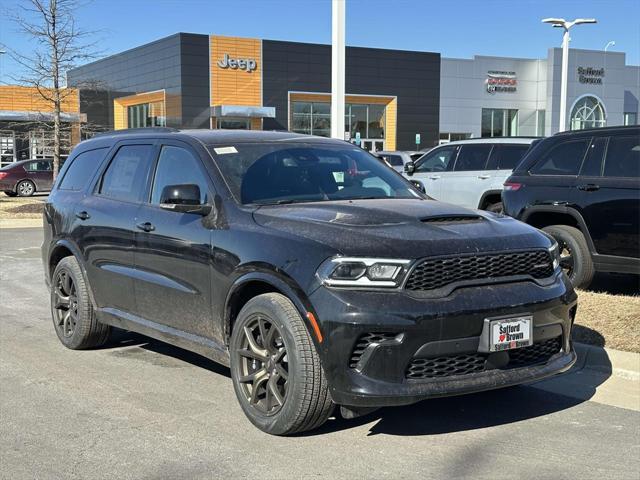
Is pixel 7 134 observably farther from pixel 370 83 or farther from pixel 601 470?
pixel 601 470

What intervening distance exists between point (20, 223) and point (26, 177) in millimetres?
11179

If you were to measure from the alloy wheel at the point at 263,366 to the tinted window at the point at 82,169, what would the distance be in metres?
2.86

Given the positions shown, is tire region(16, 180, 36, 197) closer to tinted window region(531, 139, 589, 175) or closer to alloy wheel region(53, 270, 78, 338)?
alloy wheel region(53, 270, 78, 338)

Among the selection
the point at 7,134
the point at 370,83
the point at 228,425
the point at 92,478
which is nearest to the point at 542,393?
the point at 228,425

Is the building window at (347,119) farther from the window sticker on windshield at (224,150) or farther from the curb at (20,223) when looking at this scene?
the window sticker on windshield at (224,150)

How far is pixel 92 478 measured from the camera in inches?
149

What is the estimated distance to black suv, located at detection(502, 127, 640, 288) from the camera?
298 inches

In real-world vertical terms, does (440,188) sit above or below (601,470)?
above

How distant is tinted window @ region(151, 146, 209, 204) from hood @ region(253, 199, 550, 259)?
28.0 inches

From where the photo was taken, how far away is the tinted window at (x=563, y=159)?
8281 millimetres

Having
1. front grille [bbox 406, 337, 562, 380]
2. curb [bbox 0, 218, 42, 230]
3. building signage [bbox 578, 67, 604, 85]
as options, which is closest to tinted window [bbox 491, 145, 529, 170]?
front grille [bbox 406, 337, 562, 380]

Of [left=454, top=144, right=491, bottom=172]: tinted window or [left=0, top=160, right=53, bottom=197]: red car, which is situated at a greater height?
[left=454, top=144, right=491, bottom=172]: tinted window

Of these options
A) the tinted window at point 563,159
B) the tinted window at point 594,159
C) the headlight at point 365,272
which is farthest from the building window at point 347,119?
the headlight at point 365,272

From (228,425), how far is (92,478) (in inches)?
39.2
